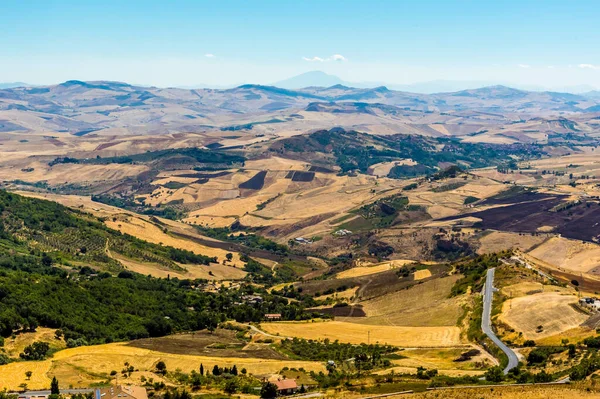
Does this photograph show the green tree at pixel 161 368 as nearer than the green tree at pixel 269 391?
No

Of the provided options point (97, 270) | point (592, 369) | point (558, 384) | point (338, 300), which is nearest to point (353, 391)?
point (558, 384)

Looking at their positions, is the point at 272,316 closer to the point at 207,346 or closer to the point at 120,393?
the point at 207,346

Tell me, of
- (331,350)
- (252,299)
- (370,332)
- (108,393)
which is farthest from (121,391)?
(252,299)

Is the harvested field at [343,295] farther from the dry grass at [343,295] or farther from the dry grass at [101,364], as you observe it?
the dry grass at [101,364]

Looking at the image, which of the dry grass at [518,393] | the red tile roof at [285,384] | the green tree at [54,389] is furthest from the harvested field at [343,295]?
the green tree at [54,389]

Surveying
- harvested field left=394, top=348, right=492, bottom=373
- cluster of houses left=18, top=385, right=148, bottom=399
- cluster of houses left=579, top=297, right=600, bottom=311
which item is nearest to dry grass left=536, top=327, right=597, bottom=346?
harvested field left=394, top=348, right=492, bottom=373
